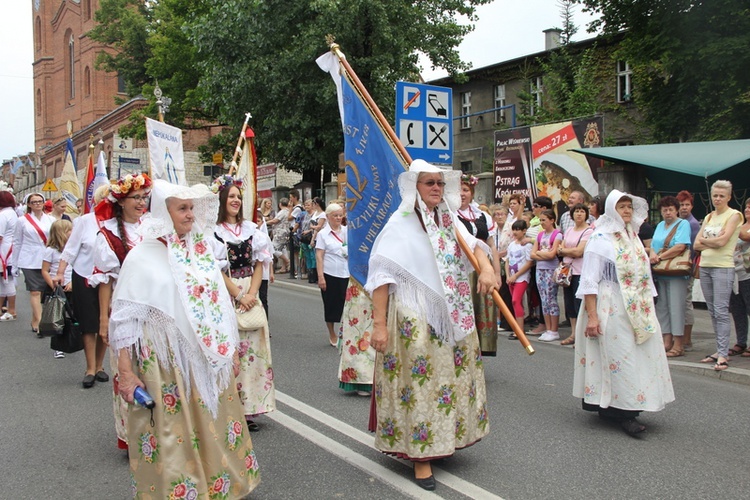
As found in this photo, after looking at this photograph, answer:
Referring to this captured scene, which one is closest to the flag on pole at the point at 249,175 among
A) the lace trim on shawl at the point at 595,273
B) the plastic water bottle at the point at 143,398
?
the lace trim on shawl at the point at 595,273

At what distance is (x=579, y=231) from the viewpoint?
9.80 metres

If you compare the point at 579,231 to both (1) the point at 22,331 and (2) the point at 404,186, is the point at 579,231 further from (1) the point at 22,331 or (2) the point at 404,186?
(1) the point at 22,331

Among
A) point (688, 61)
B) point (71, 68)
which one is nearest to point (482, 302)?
point (688, 61)

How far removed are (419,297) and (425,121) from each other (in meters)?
6.22

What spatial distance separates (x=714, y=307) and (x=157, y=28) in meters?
33.3

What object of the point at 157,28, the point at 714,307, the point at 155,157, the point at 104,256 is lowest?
the point at 714,307

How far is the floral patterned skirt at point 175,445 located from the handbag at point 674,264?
6.36 metres

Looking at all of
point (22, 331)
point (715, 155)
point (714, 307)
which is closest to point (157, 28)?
point (22, 331)

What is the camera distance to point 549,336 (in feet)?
33.5

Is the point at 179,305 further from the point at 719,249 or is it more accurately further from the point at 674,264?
the point at 674,264

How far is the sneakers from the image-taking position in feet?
33.2

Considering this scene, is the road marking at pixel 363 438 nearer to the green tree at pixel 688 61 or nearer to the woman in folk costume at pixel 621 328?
the woman in folk costume at pixel 621 328

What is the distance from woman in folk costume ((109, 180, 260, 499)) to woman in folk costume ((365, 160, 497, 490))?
40.5 inches

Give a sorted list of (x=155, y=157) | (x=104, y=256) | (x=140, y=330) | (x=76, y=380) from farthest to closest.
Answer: (x=155, y=157) < (x=76, y=380) < (x=104, y=256) < (x=140, y=330)
